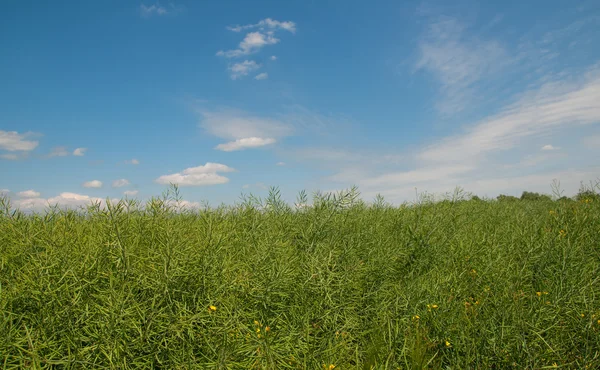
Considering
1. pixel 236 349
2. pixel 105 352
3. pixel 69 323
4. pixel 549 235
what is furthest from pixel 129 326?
pixel 549 235

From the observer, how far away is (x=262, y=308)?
105 inches

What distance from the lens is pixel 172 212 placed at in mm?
4211

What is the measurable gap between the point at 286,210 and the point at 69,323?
2.96 m

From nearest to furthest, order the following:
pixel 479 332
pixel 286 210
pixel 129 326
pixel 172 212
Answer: pixel 129 326
pixel 479 332
pixel 172 212
pixel 286 210

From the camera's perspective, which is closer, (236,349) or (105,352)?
(105,352)

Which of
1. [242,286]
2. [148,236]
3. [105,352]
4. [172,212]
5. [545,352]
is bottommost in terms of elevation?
[545,352]

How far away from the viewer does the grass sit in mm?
2254

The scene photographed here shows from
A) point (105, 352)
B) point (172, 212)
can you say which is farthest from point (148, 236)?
point (105, 352)

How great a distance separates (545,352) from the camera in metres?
2.44

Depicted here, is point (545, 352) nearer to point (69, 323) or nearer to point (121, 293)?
point (121, 293)

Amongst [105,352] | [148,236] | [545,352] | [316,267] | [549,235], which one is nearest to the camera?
[105,352]

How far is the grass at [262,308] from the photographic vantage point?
225 centimetres

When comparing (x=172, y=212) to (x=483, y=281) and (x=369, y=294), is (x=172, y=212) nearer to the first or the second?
(x=369, y=294)

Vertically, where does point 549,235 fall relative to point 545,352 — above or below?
above
